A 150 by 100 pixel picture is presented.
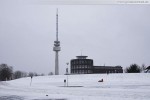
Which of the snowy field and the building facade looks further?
the building facade

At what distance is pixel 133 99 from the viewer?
20.8 metres

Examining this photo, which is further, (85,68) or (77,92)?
(85,68)

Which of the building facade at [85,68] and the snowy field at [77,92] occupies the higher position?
the building facade at [85,68]

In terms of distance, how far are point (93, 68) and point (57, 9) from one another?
159ft

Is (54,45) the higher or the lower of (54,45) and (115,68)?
the higher

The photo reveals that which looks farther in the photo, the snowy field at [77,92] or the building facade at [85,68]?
the building facade at [85,68]

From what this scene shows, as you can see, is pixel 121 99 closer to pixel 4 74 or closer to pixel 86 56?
pixel 4 74

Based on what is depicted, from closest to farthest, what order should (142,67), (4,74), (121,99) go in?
(121,99) → (4,74) → (142,67)

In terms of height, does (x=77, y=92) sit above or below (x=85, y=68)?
below

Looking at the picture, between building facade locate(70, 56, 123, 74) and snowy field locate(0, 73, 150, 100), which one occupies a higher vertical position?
building facade locate(70, 56, 123, 74)

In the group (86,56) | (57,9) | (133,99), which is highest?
(57,9)

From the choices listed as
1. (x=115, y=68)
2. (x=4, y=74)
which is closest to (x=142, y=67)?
(x=115, y=68)

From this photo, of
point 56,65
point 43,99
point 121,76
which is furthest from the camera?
point 56,65

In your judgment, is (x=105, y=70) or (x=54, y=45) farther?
(x=105, y=70)
